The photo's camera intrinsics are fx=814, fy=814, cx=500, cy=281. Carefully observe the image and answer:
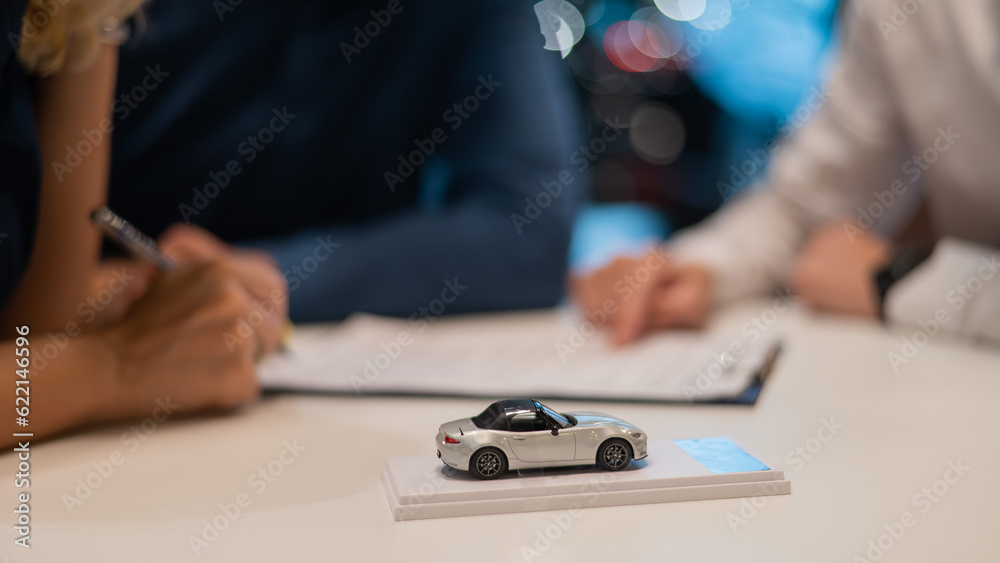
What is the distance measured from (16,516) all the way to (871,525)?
494 mm

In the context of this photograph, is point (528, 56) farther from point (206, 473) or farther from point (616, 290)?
point (206, 473)

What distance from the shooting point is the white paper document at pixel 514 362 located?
0.74 m

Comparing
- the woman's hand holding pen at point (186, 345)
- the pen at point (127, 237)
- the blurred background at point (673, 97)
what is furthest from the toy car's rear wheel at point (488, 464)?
the blurred background at point (673, 97)

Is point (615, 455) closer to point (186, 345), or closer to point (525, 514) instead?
point (525, 514)

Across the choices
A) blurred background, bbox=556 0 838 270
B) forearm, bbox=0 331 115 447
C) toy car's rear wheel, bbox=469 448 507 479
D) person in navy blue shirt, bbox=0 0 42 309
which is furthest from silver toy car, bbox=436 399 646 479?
blurred background, bbox=556 0 838 270

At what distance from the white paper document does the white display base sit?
21 centimetres

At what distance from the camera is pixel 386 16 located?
1.27m

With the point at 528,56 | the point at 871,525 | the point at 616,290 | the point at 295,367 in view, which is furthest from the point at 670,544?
the point at 528,56

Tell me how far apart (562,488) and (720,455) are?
11cm

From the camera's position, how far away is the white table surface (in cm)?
43

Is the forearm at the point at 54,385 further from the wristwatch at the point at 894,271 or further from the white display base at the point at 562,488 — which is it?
the wristwatch at the point at 894,271

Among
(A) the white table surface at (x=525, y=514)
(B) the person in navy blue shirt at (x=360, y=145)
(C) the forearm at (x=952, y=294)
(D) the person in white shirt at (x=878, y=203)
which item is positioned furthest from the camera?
(B) the person in navy blue shirt at (x=360, y=145)

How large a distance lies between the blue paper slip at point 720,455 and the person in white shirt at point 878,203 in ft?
1.34

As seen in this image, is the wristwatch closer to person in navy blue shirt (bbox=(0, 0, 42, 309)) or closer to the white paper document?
the white paper document
